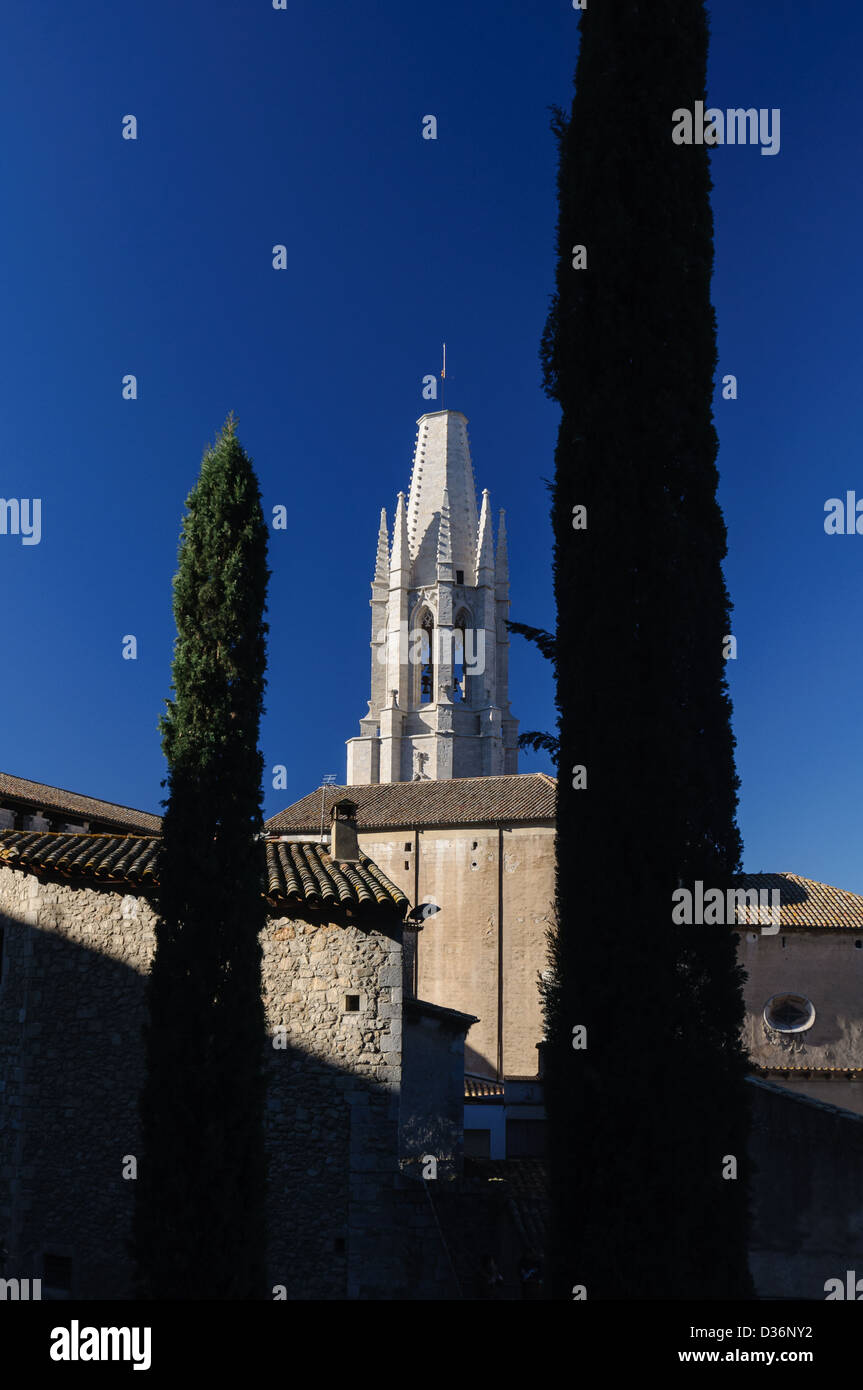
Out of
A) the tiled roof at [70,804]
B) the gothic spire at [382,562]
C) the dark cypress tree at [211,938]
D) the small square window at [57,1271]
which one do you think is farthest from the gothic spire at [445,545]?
the small square window at [57,1271]

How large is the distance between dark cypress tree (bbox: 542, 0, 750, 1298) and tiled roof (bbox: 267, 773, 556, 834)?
969 inches

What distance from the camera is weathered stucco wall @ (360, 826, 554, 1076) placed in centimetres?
3516

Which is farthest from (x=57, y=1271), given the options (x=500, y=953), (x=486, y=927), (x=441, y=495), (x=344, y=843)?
(x=441, y=495)

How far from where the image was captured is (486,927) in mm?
36562

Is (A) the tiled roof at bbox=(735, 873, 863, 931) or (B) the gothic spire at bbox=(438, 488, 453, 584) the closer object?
(A) the tiled roof at bbox=(735, 873, 863, 931)

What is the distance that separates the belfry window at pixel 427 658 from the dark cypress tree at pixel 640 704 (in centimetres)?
6432

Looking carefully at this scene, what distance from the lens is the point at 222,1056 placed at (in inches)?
456

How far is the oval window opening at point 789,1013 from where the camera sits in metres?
26.9

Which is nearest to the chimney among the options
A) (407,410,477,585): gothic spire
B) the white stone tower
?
the white stone tower

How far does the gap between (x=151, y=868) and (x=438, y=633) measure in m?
61.8

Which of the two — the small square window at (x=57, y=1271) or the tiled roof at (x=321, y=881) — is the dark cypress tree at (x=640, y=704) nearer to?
the tiled roof at (x=321, y=881)

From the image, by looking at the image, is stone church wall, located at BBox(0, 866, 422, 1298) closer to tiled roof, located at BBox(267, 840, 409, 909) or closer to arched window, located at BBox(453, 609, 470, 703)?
tiled roof, located at BBox(267, 840, 409, 909)

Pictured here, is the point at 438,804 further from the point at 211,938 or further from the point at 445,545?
the point at 445,545
